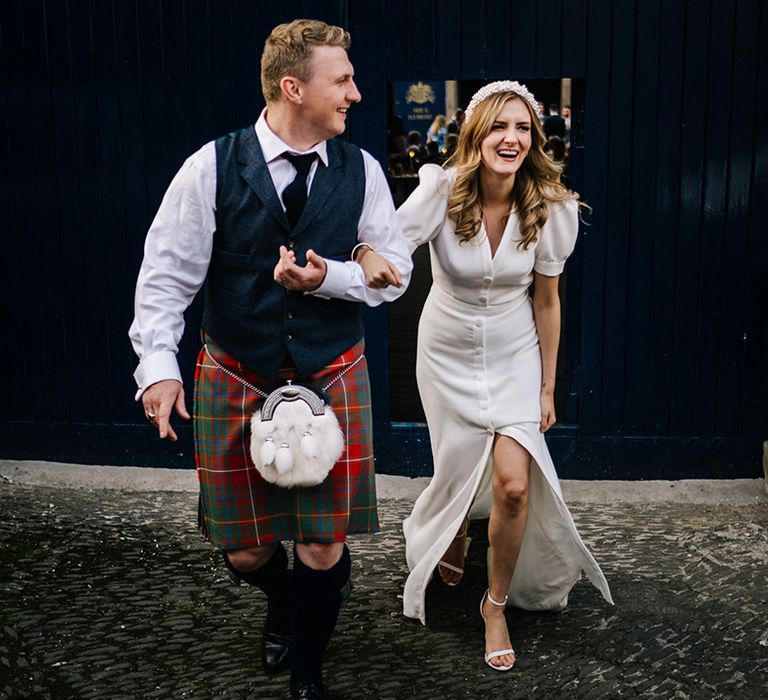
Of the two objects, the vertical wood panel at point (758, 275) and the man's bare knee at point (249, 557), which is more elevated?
the vertical wood panel at point (758, 275)

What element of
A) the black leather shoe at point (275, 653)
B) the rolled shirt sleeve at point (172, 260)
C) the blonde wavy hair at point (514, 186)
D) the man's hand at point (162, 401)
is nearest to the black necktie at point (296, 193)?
the rolled shirt sleeve at point (172, 260)

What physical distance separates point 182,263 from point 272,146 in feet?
1.41

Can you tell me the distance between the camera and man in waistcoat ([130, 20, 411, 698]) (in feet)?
10.6

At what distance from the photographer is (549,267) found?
410 centimetres

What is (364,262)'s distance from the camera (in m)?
3.31

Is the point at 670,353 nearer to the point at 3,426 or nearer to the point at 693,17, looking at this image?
the point at 693,17

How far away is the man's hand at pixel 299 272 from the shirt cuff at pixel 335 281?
0.12 feet

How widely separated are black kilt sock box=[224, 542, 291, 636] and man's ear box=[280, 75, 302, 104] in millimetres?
1432

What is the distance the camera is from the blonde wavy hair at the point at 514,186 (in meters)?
4.01

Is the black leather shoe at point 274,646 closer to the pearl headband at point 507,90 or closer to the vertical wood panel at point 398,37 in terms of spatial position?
the pearl headband at point 507,90

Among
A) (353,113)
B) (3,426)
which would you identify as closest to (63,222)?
(3,426)

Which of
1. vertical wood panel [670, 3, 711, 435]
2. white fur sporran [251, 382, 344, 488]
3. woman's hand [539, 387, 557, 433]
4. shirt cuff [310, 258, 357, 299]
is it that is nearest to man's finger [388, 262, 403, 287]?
shirt cuff [310, 258, 357, 299]

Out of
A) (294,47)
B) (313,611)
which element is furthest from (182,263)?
(313,611)

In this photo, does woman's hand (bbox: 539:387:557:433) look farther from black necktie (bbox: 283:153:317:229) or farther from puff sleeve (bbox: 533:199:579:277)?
black necktie (bbox: 283:153:317:229)
